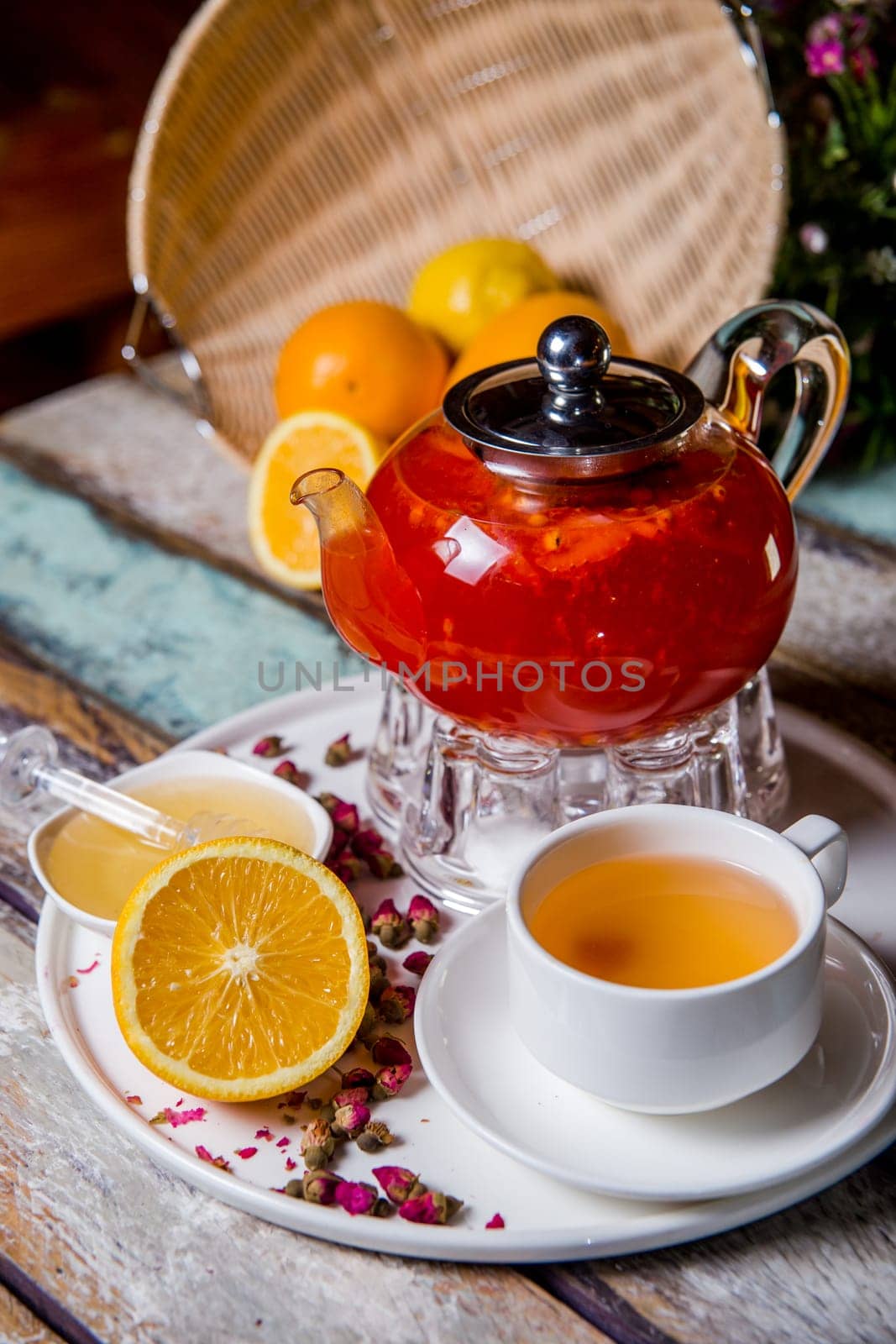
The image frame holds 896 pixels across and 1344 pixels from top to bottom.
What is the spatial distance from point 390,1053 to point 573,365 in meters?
0.41

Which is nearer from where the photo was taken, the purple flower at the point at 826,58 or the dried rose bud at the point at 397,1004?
the dried rose bud at the point at 397,1004

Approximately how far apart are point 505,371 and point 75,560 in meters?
0.67

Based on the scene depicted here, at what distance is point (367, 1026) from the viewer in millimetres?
819

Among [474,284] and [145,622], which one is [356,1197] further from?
[474,284]

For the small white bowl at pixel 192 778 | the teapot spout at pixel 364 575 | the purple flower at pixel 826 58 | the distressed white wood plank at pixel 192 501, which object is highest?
the purple flower at pixel 826 58

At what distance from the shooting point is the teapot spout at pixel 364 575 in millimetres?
850

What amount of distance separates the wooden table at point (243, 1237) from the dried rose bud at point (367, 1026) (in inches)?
5.1

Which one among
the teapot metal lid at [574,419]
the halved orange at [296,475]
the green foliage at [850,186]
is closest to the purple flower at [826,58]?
the green foliage at [850,186]

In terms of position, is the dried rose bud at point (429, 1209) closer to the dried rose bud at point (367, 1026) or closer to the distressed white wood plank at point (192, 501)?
the dried rose bud at point (367, 1026)

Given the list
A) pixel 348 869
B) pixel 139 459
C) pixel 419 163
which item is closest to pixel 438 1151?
pixel 348 869

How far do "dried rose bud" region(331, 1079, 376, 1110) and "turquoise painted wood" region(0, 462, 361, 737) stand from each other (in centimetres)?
47

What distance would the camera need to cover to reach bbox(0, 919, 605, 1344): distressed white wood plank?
2.16 feet

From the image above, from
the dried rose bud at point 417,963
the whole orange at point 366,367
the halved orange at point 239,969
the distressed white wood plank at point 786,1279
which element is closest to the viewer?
the distressed white wood plank at point 786,1279

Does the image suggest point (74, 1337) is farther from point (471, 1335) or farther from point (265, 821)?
point (265, 821)
